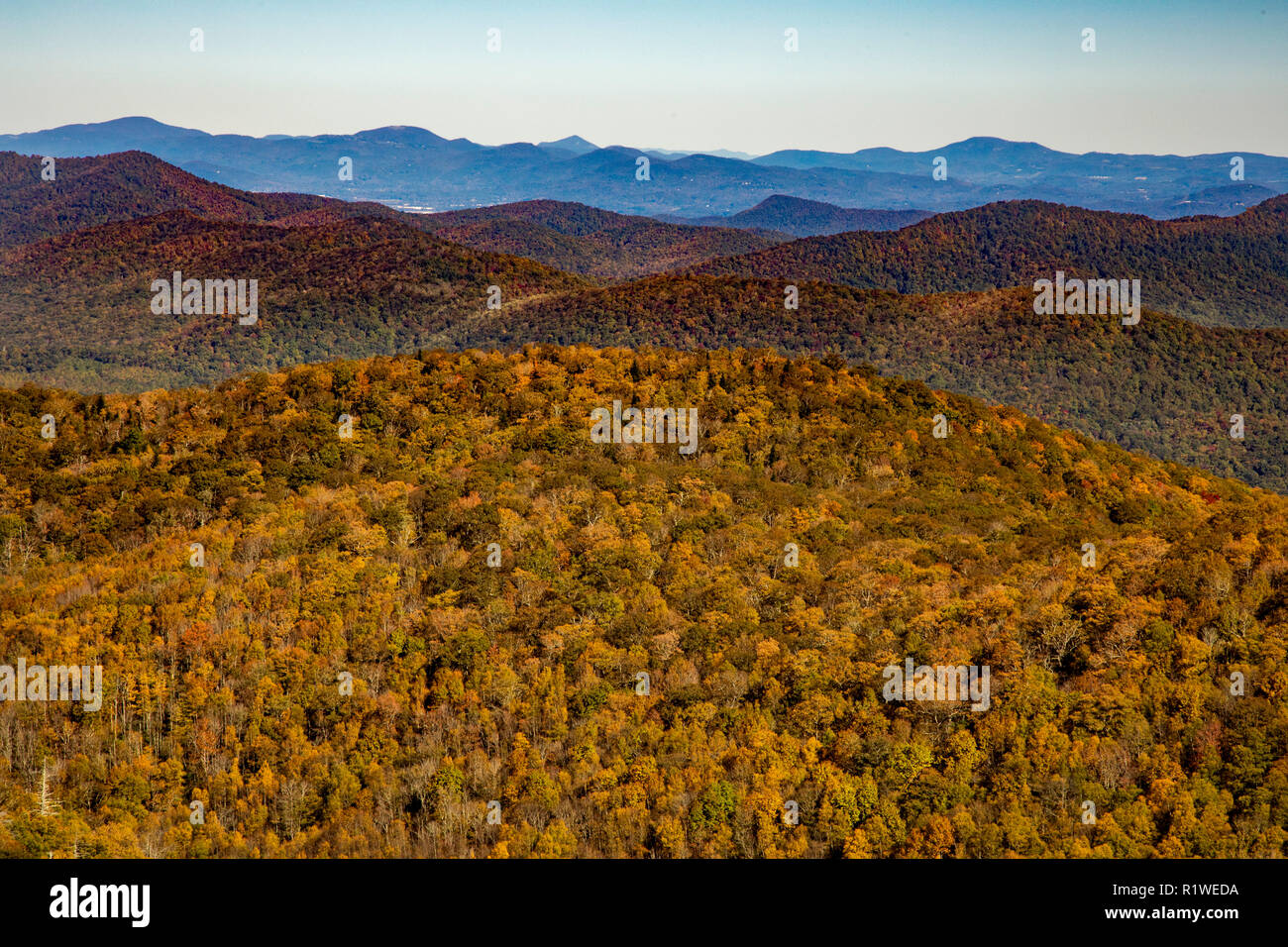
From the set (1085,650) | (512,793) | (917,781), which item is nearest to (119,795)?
(512,793)

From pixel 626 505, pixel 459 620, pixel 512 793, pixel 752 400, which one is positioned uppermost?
pixel 752 400

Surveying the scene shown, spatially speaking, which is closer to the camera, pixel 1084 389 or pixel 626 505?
pixel 626 505

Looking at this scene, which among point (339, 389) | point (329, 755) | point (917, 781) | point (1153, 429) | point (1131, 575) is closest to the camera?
point (917, 781)

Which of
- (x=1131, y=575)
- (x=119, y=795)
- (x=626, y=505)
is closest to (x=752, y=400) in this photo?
(x=626, y=505)

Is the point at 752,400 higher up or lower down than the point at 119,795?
higher up

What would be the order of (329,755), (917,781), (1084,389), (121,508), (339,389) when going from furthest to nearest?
(1084,389), (339,389), (121,508), (329,755), (917,781)

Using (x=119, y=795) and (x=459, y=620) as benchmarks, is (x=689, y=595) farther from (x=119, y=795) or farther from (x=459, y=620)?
(x=119, y=795)
